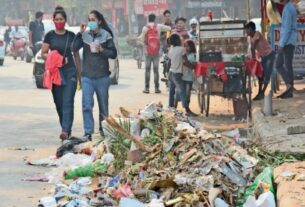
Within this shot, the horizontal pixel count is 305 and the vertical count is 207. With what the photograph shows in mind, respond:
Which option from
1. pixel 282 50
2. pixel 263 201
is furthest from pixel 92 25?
pixel 263 201

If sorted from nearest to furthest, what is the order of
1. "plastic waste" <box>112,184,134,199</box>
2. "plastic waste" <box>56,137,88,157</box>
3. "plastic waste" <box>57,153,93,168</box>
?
"plastic waste" <box>112,184,134,199</box>
"plastic waste" <box>57,153,93,168</box>
"plastic waste" <box>56,137,88,157</box>

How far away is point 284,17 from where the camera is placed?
14.5m

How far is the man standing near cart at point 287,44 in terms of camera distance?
47.6ft

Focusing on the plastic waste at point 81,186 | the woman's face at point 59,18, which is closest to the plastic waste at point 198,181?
the plastic waste at point 81,186

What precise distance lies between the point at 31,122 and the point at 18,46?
29635mm

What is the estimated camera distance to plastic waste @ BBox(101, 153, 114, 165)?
950 cm

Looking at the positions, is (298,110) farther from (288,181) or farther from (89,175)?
(288,181)

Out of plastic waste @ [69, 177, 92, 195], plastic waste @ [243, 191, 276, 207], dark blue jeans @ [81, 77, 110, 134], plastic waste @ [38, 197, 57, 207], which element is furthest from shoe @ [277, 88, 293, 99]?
plastic waste @ [243, 191, 276, 207]

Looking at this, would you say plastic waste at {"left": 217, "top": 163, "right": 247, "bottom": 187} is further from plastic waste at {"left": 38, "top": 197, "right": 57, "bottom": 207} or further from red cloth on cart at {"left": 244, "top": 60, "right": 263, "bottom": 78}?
red cloth on cart at {"left": 244, "top": 60, "right": 263, "bottom": 78}

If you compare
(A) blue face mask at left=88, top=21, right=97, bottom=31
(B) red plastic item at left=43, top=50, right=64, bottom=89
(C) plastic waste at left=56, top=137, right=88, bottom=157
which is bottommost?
(C) plastic waste at left=56, top=137, right=88, bottom=157

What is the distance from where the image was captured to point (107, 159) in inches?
376

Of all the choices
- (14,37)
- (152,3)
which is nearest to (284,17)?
(14,37)

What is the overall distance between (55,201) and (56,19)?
16.1 ft

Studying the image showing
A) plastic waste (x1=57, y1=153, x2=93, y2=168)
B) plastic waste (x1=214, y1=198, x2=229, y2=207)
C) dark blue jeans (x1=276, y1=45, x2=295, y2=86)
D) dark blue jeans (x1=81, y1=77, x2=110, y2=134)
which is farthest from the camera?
dark blue jeans (x1=276, y1=45, x2=295, y2=86)
